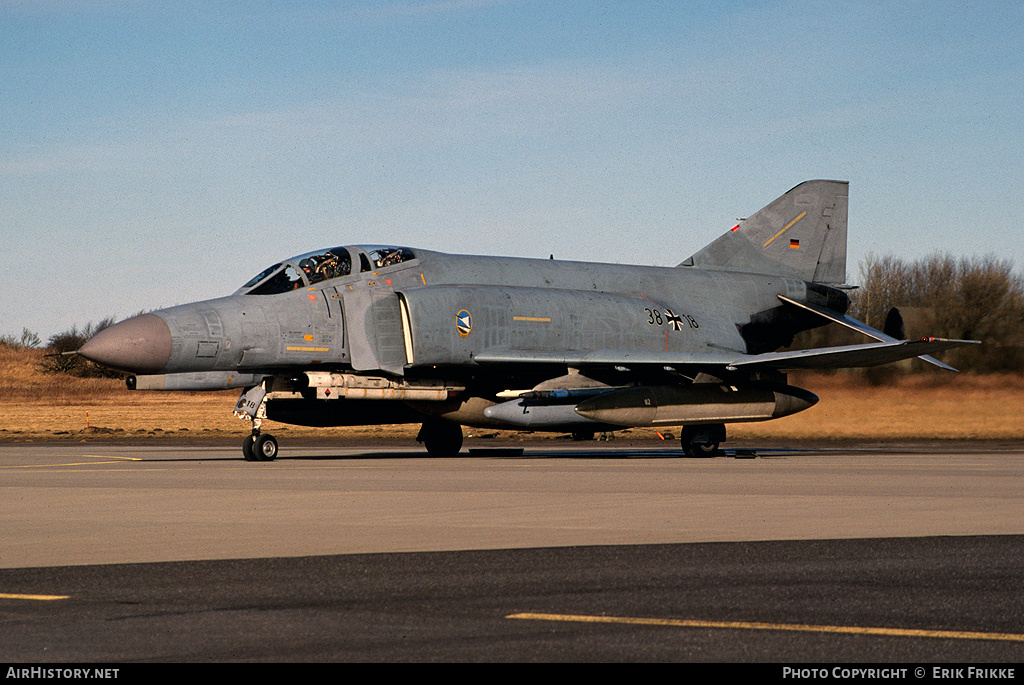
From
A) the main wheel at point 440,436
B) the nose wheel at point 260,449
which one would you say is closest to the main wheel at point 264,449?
the nose wheel at point 260,449

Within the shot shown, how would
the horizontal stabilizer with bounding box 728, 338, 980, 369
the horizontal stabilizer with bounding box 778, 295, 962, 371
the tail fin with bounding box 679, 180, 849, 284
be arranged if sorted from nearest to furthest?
the horizontal stabilizer with bounding box 728, 338, 980, 369 < the horizontal stabilizer with bounding box 778, 295, 962, 371 < the tail fin with bounding box 679, 180, 849, 284

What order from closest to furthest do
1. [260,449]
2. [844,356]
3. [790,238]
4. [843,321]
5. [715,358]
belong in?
[260,449], [844,356], [715,358], [843,321], [790,238]

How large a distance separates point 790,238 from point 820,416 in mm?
4009

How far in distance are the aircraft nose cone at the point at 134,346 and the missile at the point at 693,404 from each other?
22.3 feet

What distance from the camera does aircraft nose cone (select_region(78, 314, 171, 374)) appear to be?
57.7 ft

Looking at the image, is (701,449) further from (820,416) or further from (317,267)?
(317,267)

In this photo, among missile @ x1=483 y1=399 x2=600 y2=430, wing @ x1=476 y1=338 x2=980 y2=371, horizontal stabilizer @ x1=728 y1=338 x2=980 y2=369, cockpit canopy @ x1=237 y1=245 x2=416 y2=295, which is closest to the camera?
cockpit canopy @ x1=237 y1=245 x2=416 y2=295

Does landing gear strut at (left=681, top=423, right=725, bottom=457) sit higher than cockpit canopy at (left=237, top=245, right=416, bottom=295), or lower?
lower

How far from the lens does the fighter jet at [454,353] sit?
19.1 meters

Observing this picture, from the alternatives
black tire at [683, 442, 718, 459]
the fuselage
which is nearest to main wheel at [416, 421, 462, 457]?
the fuselage

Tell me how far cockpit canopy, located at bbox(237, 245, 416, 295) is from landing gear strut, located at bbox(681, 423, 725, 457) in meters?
6.17

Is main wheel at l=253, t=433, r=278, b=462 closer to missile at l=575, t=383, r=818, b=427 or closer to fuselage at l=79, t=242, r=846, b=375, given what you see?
fuselage at l=79, t=242, r=846, b=375

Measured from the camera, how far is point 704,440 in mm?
21750

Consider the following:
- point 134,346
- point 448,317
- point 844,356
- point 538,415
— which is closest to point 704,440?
point 844,356
